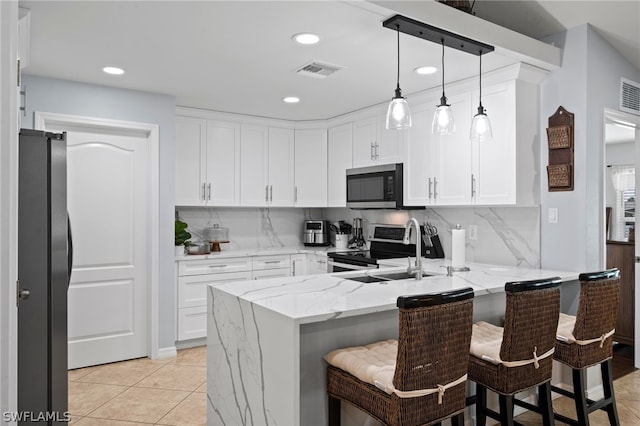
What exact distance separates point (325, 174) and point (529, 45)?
262cm

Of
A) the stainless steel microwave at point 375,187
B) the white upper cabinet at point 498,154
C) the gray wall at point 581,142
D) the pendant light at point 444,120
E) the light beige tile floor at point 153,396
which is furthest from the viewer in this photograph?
the stainless steel microwave at point 375,187

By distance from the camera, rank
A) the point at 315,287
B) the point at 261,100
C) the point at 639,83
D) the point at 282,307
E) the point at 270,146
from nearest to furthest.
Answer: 1. the point at 282,307
2. the point at 315,287
3. the point at 639,83
4. the point at 261,100
5. the point at 270,146

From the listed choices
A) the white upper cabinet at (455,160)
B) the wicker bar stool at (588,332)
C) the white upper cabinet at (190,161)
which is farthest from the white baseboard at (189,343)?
the wicker bar stool at (588,332)

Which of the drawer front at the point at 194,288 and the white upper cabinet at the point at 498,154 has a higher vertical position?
the white upper cabinet at the point at 498,154

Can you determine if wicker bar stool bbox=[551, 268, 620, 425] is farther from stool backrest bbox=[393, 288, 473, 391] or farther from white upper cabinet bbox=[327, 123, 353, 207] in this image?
white upper cabinet bbox=[327, 123, 353, 207]

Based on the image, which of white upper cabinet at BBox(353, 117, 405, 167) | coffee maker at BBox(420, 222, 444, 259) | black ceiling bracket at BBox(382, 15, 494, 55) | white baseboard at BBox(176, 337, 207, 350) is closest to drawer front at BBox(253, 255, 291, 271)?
white baseboard at BBox(176, 337, 207, 350)

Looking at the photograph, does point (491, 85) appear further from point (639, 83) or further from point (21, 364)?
point (21, 364)

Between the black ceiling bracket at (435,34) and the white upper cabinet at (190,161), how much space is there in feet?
8.78

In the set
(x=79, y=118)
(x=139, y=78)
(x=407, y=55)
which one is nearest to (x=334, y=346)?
(x=407, y=55)

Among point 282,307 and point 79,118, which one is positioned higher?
point 79,118

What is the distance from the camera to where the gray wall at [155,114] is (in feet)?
12.0

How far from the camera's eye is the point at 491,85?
3.45 meters

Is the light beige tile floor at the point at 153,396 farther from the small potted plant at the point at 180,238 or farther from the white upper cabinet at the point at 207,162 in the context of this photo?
the white upper cabinet at the point at 207,162

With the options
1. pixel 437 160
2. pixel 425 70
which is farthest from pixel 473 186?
pixel 425 70
